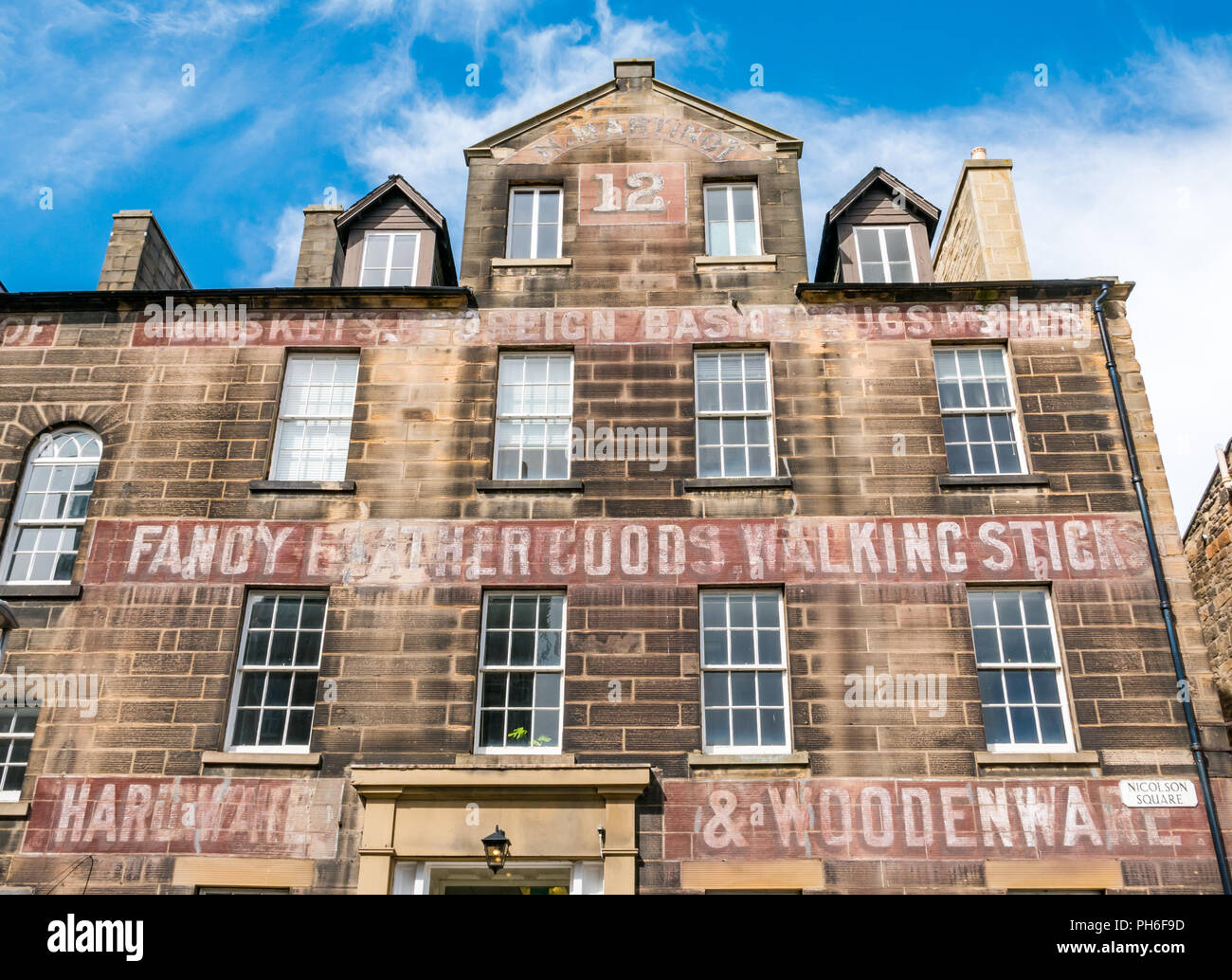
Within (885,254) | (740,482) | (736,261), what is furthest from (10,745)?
(885,254)

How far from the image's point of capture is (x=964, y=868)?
13.1m

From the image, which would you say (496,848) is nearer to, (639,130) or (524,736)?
(524,736)

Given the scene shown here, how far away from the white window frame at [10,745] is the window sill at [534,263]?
928 cm

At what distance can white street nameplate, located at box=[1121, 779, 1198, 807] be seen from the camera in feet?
44.0

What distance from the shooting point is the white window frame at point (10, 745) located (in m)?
14.0

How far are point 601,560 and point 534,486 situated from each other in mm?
1498

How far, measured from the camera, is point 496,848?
12.8 metres

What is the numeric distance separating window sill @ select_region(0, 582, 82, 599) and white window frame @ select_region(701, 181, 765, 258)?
1075cm

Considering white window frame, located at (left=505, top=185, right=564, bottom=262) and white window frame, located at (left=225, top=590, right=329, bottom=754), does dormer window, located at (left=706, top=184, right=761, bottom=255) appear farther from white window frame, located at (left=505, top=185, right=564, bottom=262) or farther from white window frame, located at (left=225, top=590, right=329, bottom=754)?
white window frame, located at (left=225, top=590, right=329, bottom=754)

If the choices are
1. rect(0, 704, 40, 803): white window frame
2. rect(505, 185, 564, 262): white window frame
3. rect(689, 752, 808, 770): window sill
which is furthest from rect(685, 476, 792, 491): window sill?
rect(0, 704, 40, 803): white window frame

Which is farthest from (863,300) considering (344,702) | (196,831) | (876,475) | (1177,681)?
(196,831)

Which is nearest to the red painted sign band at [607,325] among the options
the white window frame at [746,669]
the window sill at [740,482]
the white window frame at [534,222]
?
the white window frame at [534,222]

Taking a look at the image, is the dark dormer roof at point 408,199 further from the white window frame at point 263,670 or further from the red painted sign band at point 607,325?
the white window frame at point 263,670
